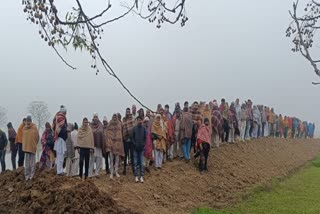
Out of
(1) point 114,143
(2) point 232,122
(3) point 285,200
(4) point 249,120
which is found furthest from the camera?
(4) point 249,120

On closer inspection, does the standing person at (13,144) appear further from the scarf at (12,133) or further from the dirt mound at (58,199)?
the dirt mound at (58,199)

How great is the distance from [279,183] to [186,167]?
15.2 ft

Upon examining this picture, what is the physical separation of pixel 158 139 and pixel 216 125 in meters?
4.62

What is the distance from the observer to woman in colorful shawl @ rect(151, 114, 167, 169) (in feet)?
48.7

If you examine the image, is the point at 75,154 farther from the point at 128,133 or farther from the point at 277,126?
the point at 277,126

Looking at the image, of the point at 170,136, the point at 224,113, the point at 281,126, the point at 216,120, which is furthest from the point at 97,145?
the point at 281,126

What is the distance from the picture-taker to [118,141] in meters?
13.8

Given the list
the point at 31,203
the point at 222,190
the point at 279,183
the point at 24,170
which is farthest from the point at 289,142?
the point at 31,203

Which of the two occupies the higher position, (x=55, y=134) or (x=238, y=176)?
(x=55, y=134)

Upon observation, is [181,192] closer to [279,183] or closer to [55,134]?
[55,134]

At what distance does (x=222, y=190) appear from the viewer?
15219 millimetres

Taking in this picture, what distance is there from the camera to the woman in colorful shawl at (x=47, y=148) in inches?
526

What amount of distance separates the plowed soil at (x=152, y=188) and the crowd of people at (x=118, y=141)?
1.62 ft

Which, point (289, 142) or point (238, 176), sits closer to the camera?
point (238, 176)
